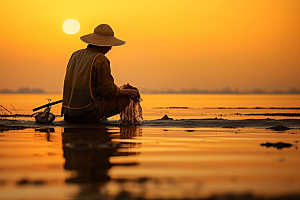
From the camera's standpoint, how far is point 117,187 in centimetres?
270

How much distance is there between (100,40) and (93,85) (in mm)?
838

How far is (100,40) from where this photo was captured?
7.98 metres

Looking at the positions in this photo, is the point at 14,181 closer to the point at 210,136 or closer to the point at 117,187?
the point at 117,187

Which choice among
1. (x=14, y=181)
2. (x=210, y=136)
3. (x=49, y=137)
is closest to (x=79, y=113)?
(x=49, y=137)

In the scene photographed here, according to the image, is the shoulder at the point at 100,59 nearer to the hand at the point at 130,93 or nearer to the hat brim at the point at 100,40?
the hat brim at the point at 100,40

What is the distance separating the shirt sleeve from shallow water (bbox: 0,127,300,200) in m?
2.15

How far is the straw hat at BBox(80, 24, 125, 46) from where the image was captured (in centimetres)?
792

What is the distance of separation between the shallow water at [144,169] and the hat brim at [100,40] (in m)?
2.84

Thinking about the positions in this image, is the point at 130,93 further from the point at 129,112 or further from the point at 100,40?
the point at 100,40

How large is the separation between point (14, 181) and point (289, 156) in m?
2.45

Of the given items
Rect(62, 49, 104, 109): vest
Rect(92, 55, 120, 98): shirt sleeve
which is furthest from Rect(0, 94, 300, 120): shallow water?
Rect(92, 55, 120, 98): shirt sleeve

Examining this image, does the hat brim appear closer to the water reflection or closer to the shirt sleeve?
the shirt sleeve

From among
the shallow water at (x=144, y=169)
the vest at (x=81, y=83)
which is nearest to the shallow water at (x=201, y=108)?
the vest at (x=81, y=83)

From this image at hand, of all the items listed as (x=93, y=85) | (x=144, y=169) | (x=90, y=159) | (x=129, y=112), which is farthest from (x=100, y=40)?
(x=144, y=169)
